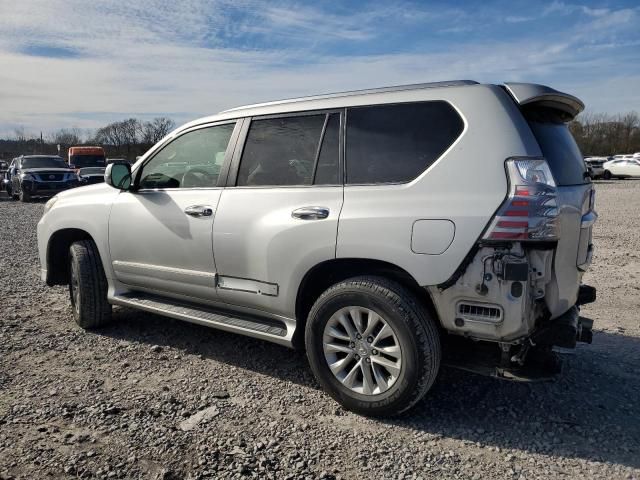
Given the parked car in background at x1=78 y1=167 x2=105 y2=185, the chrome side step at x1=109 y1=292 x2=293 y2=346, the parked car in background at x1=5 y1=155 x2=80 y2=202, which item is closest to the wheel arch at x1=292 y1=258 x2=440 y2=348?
the chrome side step at x1=109 y1=292 x2=293 y2=346

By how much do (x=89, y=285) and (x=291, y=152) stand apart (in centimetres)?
234

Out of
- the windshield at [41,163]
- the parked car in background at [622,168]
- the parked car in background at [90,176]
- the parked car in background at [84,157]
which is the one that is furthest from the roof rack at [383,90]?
the parked car in background at [622,168]

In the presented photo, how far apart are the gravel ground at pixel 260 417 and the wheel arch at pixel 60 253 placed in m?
0.54

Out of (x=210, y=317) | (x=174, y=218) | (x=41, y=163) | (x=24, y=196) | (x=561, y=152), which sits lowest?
(x=24, y=196)

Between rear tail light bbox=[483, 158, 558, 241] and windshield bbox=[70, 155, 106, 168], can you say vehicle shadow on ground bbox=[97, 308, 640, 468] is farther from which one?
windshield bbox=[70, 155, 106, 168]

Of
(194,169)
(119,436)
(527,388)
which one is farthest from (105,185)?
(527,388)

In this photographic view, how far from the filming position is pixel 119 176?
14.3ft

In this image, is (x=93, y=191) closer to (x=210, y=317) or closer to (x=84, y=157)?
(x=210, y=317)

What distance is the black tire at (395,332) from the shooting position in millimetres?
2898

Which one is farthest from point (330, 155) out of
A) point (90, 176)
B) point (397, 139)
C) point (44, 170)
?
point (90, 176)

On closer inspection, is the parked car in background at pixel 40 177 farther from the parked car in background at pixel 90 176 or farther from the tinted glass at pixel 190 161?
the tinted glass at pixel 190 161

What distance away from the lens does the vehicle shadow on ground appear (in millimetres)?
2920

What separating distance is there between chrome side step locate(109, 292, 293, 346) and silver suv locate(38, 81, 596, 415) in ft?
0.05

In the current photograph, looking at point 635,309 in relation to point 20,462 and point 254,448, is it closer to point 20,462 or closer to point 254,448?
point 254,448
